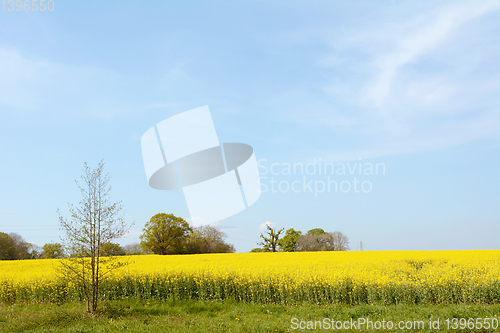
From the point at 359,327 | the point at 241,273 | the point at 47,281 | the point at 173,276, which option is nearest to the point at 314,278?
the point at 241,273

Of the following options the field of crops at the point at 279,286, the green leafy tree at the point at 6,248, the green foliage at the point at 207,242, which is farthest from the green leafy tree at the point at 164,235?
the field of crops at the point at 279,286

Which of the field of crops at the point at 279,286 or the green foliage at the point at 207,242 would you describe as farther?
the green foliage at the point at 207,242

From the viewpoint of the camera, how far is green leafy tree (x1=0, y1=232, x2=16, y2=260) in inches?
1864

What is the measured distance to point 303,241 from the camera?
63.8 metres

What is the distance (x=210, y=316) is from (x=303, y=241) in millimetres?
54389

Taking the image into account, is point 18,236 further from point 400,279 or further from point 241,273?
point 400,279

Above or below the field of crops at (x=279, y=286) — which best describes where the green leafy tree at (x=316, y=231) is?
below

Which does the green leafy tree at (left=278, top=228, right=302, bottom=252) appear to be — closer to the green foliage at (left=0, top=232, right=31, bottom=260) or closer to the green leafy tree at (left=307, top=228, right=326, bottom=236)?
the green leafy tree at (left=307, top=228, right=326, bottom=236)

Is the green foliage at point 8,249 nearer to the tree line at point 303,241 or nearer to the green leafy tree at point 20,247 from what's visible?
the green leafy tree at point 20,247

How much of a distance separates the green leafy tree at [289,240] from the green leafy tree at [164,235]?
66.7 ft

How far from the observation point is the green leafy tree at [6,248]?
1864 inches

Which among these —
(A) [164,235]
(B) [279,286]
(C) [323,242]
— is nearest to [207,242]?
(A) [164,235]

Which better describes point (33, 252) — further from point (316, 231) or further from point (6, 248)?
point (316, 231)

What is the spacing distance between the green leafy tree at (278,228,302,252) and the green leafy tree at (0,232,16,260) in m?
41.9
